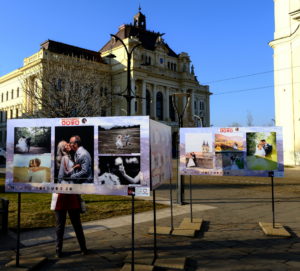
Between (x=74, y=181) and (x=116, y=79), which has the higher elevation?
(x=116, y=79)

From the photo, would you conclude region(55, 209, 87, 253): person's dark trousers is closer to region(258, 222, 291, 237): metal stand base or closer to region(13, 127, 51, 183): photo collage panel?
region(13, 127, 51, 183): photo collage panel

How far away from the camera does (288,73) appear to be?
A: 104 ft

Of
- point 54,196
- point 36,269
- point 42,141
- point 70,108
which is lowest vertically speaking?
point 36,269

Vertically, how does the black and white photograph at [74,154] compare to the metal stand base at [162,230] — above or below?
above

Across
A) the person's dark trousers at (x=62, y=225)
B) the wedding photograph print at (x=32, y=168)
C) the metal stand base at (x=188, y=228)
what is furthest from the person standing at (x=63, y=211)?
the metal stand base at (x=188, y=228)

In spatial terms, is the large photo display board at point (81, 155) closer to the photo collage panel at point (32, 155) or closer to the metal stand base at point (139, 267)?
the photo collage panel at point (32, 155)

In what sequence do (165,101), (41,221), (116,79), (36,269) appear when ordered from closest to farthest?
(36,269)
(41,221)
(116,79)
(165,101)

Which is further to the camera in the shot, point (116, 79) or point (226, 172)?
point (116, 79)

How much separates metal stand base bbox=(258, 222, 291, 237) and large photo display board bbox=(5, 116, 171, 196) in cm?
296

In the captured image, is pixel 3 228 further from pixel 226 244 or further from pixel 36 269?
pixel 226 244

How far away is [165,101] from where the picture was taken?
220 ft

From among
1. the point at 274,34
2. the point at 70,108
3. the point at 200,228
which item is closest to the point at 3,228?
the point at 200,228

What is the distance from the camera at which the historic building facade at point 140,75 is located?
57.3m

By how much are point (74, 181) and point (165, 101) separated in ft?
207
